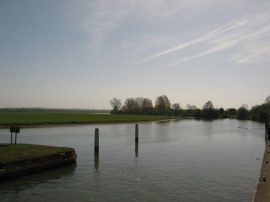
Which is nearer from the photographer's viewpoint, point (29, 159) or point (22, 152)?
point (29, 159)

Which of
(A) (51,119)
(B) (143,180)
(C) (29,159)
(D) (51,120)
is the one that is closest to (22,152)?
(C) (29,159)

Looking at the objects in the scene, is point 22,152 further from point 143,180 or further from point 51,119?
point 51,119

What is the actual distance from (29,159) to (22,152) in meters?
1.47

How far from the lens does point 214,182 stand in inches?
867

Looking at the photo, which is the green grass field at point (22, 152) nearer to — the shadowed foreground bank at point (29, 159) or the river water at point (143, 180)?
the shadowed foreground bank at point (29, 159)

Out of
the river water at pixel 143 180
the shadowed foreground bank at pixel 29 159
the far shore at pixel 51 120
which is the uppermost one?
the far shore at pixel 51 120

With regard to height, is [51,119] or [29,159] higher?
[51,119]

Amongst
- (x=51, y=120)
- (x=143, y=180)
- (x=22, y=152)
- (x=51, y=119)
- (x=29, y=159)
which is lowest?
(x=143, y=180)

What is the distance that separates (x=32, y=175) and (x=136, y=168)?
7.96m

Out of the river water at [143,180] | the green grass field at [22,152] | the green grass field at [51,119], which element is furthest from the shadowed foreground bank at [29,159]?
the green grass field at [51,119]

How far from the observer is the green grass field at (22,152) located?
2239cm

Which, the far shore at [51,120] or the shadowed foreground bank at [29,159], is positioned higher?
the far shore at [51,120]

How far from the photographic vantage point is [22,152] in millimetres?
24641

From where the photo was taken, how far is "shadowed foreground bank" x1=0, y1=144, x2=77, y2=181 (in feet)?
71.3
